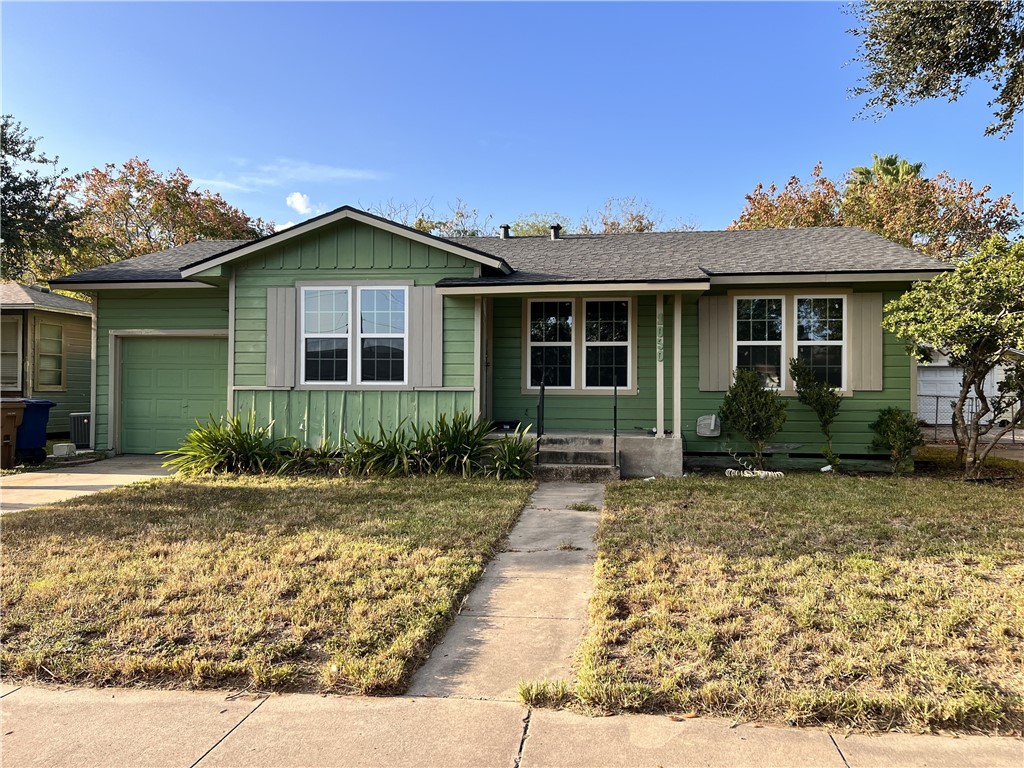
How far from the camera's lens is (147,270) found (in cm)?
1038

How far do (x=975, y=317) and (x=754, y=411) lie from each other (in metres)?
2.76

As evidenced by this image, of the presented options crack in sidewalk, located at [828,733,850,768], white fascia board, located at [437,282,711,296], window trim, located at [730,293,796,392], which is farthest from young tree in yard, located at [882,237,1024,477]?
crack in sidewalk, located at [828,733,850,768]

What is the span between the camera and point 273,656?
2.86 m

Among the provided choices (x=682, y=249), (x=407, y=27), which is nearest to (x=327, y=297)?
(x=407, y=27)

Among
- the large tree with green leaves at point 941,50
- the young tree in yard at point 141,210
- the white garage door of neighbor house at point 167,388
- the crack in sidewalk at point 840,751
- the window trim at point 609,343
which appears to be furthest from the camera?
the young tree in yard at point 141,210

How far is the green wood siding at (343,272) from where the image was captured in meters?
8.52

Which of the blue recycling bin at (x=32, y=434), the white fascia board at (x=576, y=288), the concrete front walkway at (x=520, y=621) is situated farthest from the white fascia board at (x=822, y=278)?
the blue recycling bin at (x=32, y=434)

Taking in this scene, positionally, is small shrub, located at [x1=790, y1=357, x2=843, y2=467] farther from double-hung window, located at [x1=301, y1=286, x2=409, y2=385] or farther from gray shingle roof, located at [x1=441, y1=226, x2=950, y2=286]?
double-hung window, located at [x1=301, y1=286, x2=409, y2=385]

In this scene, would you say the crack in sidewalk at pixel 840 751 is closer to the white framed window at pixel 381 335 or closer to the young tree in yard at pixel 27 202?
the white framed window at pixel 381 335

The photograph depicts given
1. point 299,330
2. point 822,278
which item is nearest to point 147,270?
point 299,330

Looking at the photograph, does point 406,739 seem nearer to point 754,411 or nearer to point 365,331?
point 365,331

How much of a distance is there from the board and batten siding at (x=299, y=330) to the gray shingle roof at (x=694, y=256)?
632 millimetres

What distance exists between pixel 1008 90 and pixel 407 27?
9.20 meters

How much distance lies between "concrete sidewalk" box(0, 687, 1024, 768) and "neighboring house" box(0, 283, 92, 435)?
474 inches
